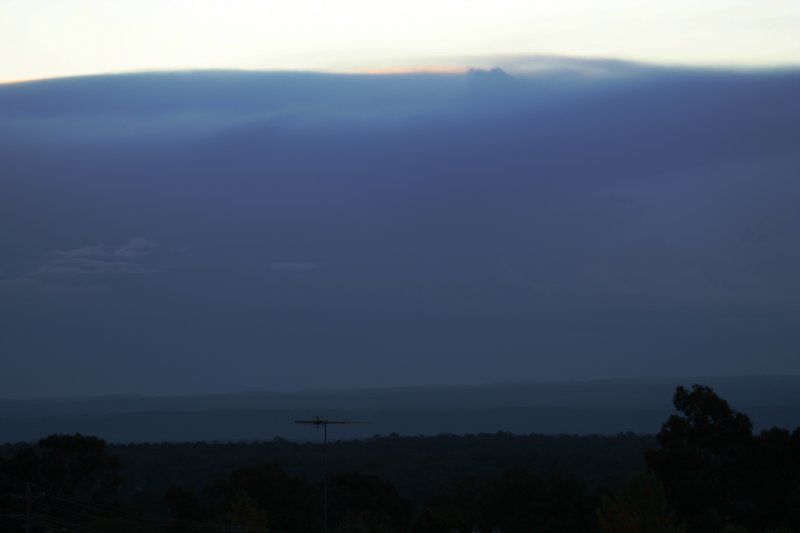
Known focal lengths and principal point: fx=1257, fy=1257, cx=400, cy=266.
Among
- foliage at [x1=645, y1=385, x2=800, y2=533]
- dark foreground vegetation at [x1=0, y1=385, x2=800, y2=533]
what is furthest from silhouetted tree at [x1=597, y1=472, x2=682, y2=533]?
foliage at [x1=645, y1=385, x2=800, y2=533]

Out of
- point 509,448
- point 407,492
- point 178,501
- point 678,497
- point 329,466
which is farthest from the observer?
point 509,448

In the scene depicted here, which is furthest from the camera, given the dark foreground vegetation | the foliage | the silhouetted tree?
the foliage

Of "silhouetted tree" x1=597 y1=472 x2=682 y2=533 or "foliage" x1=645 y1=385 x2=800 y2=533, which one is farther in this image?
"foliage" x1=645 y1=385 x2=800 y2=533

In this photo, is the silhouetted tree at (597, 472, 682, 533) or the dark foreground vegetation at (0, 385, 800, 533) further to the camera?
the dark foreground vegetation at (0, 385, 800, 533)

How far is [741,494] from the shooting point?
4991cm

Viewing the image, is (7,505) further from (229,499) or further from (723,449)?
(723,449)

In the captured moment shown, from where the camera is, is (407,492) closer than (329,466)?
Yes

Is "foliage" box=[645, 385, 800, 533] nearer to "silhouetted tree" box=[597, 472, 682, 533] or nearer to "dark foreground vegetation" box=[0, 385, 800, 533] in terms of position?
"dark foreground vegetation" box=[0, 385, 800, 533]

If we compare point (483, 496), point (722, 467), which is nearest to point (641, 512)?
point (722, 467)

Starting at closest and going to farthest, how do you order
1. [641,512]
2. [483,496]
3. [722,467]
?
[641,512] < [722,467] < [483,496]

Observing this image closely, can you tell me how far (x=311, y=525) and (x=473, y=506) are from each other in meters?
8.24

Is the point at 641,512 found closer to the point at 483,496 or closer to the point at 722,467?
the point at 722,467

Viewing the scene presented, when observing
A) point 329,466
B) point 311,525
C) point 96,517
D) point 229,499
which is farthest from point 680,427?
point 329,466

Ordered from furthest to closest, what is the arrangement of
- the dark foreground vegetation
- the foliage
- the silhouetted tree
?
the foliage → the dark foreground vegetation → the silhouetted tree
